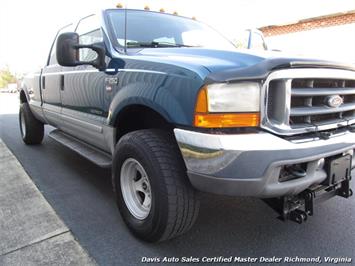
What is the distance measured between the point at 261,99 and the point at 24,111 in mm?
4795

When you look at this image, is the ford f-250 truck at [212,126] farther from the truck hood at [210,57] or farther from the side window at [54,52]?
the side window at [54,52]

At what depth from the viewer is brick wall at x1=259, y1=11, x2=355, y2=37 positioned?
11789 millimetres

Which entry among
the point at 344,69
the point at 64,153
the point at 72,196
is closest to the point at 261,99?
the point at 344,69

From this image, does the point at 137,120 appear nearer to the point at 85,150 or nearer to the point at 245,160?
the point at 85,150

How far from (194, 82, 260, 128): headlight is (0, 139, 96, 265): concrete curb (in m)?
1.33

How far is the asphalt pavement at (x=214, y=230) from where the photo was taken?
2.45 meters

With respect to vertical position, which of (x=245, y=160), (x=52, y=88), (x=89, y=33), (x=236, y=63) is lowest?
(x=245, y=160)

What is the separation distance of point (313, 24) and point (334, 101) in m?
11.9

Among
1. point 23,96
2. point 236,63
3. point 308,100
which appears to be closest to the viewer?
point 236,63

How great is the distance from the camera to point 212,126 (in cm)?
193

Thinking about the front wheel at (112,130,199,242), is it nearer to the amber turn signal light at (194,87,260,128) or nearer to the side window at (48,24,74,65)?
the amber turn signal light at (194,87,260,128)

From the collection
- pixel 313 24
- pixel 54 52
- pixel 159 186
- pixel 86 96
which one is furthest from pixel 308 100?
pixel 313 24

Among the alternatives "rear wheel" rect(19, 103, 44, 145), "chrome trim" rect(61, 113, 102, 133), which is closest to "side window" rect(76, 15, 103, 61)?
"chrome trim" rect(61, 113, 102, 133)

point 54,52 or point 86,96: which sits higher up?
point 54,52
